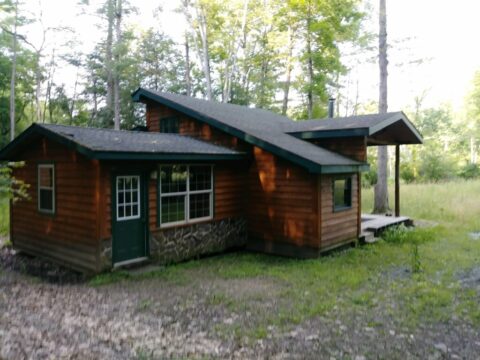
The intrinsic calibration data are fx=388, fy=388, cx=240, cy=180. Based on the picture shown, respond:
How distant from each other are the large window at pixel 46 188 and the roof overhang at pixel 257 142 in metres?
3.84

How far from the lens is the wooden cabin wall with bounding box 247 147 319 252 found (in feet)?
28.2

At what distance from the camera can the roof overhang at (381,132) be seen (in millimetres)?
9344

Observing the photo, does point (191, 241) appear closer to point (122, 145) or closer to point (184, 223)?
point (184, 223)

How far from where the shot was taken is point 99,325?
4.78 m

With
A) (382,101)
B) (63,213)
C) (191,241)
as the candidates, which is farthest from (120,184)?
(382,101)

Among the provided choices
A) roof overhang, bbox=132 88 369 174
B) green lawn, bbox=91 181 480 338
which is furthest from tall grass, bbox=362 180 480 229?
roof overhang, bbox=132 88 369 174

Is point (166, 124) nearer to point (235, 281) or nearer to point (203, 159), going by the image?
point (203, 159)

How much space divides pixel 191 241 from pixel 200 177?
4.84 ft

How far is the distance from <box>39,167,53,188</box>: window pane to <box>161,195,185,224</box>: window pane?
249 centimetres

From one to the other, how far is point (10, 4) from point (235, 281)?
85.5ft

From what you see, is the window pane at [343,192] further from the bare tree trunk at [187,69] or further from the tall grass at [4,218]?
the bare tree trunk at [187,69]

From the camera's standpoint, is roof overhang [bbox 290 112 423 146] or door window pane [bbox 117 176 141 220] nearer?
door window pane [bbox 117 176 141 220]

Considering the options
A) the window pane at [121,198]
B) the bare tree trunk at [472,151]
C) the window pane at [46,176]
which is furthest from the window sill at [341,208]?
the bare tree trunk at [472,151]

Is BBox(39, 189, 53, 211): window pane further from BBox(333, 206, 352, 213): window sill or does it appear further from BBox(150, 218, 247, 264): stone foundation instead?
BBox(333, 206, 352, 213): window sill
